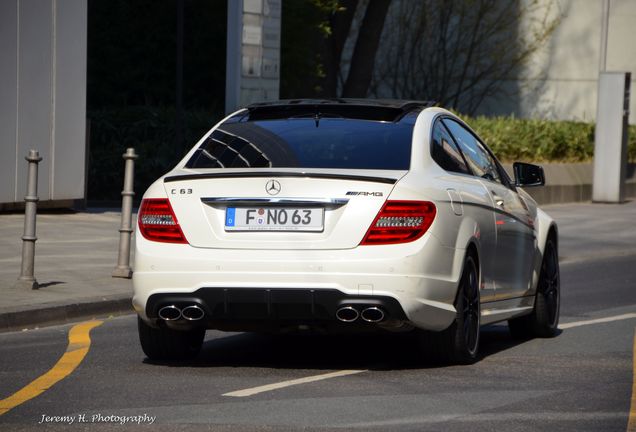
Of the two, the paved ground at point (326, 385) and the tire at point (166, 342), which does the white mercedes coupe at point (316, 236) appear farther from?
the paved ground at point (326, 385)

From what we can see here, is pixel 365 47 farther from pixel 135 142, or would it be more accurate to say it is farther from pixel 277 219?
pixel 277 219

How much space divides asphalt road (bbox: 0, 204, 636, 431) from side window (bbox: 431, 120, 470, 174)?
118 cm

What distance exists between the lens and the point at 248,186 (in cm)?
840

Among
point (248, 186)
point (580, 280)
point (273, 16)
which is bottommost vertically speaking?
point (580, 280)

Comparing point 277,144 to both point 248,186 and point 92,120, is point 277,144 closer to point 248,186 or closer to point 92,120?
point 248,186

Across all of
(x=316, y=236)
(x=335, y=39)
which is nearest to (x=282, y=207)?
(x=316, y=236)

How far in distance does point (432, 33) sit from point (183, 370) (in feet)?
104

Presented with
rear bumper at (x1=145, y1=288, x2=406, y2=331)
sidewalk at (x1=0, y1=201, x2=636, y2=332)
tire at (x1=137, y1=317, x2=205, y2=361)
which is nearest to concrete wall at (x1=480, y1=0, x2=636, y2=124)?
sidewalk at (x1=0, y1=201, x2=636, y2=332)

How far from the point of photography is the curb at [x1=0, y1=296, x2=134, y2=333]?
35.0 feet

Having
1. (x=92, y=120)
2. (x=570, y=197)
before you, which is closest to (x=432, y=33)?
(x=570, y=197)

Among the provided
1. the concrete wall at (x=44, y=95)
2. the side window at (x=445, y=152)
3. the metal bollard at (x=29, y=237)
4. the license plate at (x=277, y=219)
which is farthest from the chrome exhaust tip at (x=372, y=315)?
the concrete wall at (x=44, y=95)

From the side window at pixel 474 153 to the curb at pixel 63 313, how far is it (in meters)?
3.21

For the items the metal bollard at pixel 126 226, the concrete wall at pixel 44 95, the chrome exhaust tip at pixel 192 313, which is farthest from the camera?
the concrete wall at pixel 44 95

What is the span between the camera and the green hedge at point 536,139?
27625 mm
